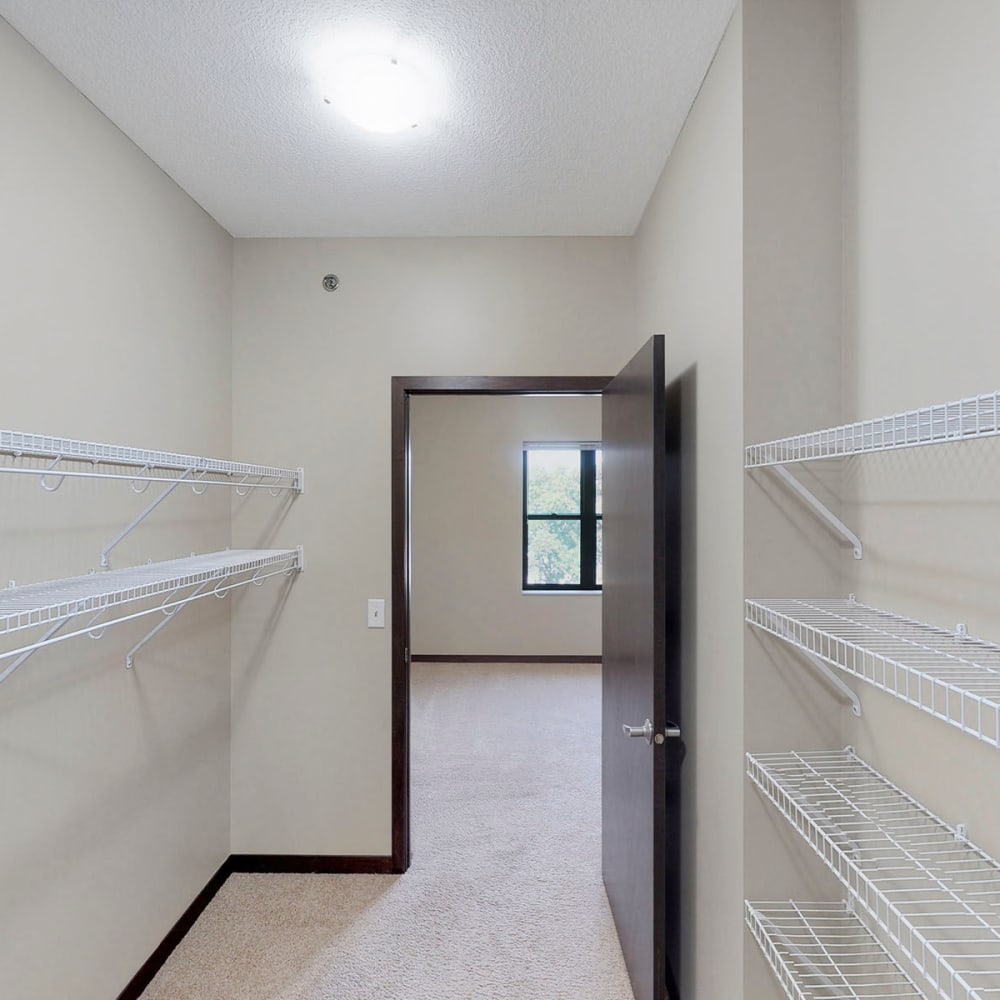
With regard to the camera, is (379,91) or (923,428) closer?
(923,428)

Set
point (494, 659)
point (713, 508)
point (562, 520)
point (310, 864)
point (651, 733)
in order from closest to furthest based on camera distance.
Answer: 1. point (713, 508)
2. point (651, 733)
3. point (310, 864)
4. point (494, 659)
5. point (562, 520)

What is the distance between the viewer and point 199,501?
2328 mm

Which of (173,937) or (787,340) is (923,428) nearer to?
(787,340)

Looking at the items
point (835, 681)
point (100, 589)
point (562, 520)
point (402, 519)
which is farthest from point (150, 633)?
point (562, 520)

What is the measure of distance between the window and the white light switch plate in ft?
11.1

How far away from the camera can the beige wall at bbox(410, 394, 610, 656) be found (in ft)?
19.0

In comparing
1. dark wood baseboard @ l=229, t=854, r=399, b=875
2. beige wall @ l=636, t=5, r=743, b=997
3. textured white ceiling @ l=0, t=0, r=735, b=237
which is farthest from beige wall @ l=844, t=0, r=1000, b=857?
dark wood baseboard @ l=229, t=854, r=399, b=875

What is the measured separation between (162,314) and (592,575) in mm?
4514

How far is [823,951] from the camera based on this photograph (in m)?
1.25

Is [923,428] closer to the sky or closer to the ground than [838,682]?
closer to the sky

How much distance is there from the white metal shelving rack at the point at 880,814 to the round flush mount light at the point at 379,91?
122cm

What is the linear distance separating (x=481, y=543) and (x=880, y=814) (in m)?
4.81

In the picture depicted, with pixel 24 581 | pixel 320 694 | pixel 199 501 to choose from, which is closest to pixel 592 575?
pixel 320 694

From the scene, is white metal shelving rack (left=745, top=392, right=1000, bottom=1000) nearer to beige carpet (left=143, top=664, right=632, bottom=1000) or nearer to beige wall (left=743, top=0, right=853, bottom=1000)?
beige wall (left=743, top=0, right=853, bottom=1000)
